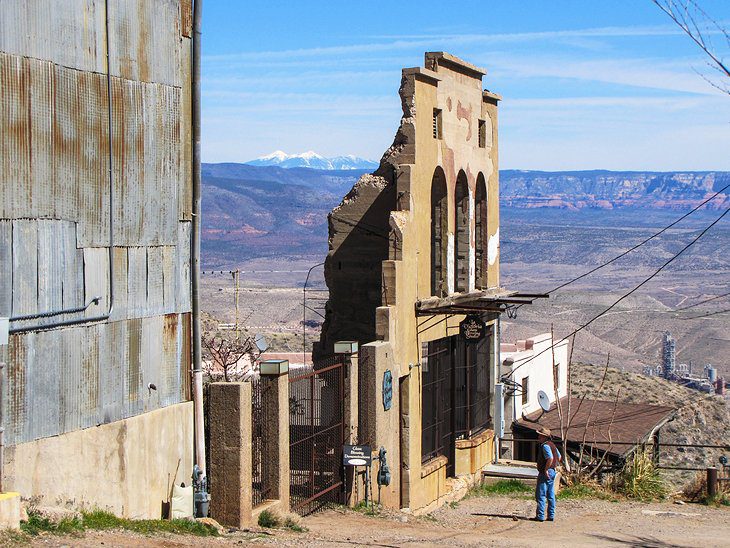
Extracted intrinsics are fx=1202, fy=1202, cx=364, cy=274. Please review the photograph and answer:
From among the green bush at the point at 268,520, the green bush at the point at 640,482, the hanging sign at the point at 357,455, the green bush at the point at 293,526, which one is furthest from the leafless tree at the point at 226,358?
the green bush at the point at 640,482

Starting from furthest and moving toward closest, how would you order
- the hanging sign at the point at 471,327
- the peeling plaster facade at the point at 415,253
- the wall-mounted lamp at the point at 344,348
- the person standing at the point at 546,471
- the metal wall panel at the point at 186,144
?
the hanging sign at the point at 471,327 → the peeling plaster facade at the point at 415,253 → the wall-mounted lamp at the point at 344,348 → the person standing at the point at 546,471 → the metal wall panel at the point at 186,144

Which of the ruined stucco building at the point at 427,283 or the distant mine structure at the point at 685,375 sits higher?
the ruined stucco building at the point at 427,283

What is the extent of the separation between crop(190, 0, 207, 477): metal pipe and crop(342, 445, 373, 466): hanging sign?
3428 mm

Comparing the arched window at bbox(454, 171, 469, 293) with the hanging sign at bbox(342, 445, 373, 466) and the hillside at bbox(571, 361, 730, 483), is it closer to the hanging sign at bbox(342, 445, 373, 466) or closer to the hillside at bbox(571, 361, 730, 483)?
the hanging sign at bbox(342, 445, 373, 466)

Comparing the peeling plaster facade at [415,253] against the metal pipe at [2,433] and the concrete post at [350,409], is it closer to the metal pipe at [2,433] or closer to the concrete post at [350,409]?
the concrete post at [350,409]

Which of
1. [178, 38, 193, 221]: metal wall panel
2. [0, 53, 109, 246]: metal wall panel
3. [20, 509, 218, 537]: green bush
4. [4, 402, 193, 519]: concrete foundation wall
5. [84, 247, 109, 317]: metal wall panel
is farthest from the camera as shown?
[178, 38, 193, 221]: metal wall panel

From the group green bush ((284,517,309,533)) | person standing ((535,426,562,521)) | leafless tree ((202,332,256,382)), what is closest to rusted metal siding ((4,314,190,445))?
green bush ((284,517,309,533))

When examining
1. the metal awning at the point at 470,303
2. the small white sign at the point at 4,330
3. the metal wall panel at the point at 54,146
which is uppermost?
the metal wall panel at the point at 54,146

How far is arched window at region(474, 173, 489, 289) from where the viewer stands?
85.9ft

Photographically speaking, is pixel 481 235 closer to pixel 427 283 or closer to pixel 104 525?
pixel 427 283

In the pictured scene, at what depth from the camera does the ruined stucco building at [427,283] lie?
67.6 feet

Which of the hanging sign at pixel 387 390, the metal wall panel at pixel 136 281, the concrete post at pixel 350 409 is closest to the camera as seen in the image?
the metal wall panel at pixel 136 281

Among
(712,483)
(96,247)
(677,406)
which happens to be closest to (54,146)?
(96,247)

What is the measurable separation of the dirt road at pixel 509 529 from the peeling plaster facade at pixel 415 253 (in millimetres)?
1495
